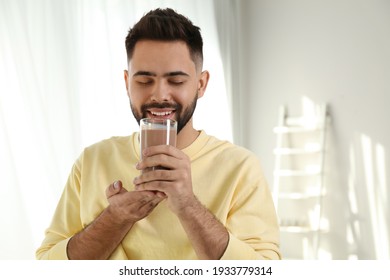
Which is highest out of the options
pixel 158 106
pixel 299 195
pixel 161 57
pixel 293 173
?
pixel 161 57

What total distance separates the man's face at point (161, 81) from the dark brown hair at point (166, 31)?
0.02 m

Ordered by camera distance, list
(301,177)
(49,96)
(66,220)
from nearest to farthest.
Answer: (66,220), (49,96), (301,177)

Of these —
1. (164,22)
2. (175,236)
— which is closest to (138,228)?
(175,236)

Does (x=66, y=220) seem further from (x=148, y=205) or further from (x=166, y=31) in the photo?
(x=166, y=31)

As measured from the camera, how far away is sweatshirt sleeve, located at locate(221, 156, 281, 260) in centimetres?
121

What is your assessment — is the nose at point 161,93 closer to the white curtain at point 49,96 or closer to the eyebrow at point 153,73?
the eyebrow at point 153,73

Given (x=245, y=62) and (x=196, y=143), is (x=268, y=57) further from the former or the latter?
(x=196, y=143)

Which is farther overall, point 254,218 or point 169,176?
point 254,218

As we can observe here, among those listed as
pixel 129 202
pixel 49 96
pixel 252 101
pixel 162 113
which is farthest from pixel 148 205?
pixel 252 101

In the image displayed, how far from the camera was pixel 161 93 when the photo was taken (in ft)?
3.99

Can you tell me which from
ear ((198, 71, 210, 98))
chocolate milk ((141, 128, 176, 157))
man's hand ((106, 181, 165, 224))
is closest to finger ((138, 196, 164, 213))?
man's hand ((106, 181, 165, 224))

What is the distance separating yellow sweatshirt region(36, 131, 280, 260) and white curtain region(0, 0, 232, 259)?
5.21 feet

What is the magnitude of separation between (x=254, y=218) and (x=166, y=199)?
21 cm

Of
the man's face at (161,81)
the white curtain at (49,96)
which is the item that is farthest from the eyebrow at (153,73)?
the white curtain at (49,96)
